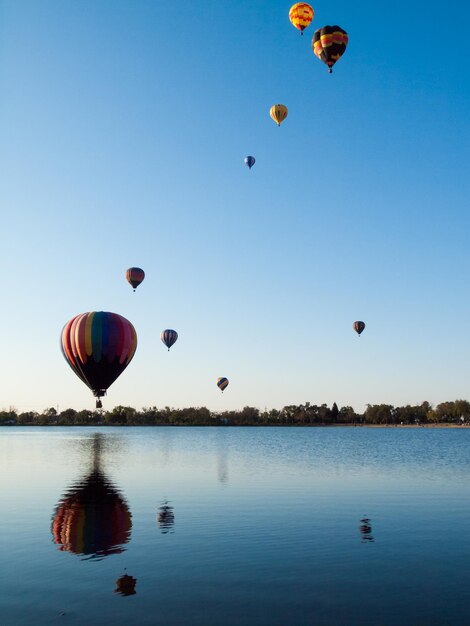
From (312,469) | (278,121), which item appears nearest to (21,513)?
(312,469)

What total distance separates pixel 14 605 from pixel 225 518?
13149 mm

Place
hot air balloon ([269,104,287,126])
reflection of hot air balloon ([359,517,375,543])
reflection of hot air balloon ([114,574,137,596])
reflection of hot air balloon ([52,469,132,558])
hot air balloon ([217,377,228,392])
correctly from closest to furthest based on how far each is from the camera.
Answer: reflection of hot air balloon ([114,574,137,596]) → reflection of hot air balloon ([52,469,132,558]) → reflection of hot air balloon ([359,517,375,543]) → hot air balloon ([269,104,287,126]) → hot air balloon ([217,377,228,392])

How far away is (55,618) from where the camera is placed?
12945mm

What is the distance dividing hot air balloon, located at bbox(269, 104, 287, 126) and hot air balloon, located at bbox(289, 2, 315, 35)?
11.9 meters

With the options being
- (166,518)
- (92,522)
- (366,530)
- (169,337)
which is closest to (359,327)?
(169,337)

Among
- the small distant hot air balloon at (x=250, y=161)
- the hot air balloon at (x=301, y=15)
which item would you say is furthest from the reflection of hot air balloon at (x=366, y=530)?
the small distant hot air balloon at (x=250, y=161)

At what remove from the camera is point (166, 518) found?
26.0 meters

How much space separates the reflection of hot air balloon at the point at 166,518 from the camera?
23.6 metres

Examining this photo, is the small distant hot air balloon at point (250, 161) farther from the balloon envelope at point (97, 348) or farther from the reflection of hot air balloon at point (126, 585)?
the reflection of hot air balloon at point (126, 585)

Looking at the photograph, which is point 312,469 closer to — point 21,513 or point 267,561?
point 21,513

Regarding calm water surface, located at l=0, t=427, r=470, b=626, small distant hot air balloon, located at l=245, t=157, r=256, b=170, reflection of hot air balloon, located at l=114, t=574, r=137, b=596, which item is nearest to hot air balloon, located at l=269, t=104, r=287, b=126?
small distant hot air balloon, located at l=245, t=157, r=256, b=170

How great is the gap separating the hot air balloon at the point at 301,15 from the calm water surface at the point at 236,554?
34624 mm

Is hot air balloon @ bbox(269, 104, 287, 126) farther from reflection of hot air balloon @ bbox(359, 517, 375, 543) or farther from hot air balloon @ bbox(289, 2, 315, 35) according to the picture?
reflection of hot air balloon @ bbox(359, 517, 375, 543)

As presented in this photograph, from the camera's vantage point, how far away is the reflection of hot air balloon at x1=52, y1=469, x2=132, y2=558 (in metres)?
20.5
